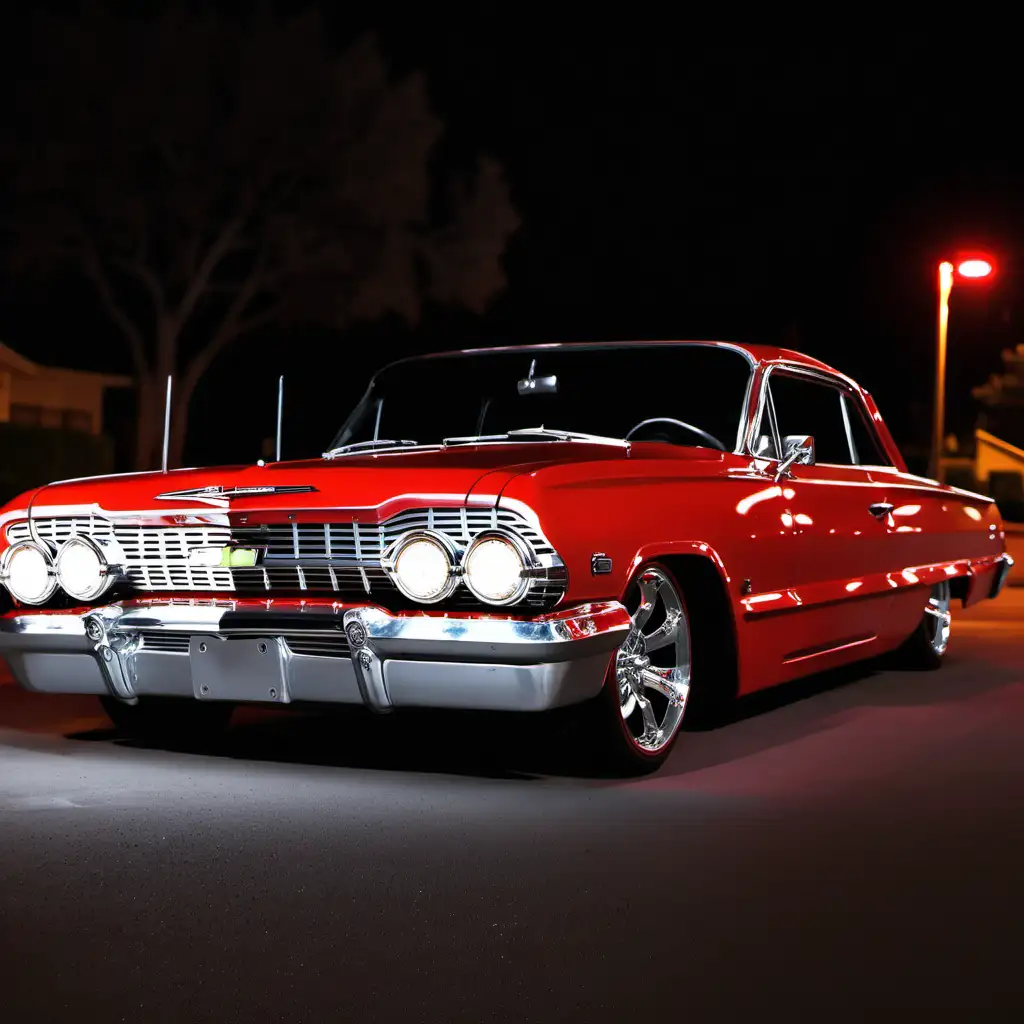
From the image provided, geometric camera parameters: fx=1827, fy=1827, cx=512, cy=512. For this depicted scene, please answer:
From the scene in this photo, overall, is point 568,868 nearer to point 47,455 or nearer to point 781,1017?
point 781,1017

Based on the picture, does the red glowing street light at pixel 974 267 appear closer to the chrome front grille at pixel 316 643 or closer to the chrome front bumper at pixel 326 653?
the chrome front bumper at pixel 326 653

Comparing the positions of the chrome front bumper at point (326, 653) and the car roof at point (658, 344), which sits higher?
the car roof at point (658, 344)

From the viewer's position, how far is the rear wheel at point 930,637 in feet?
33.3

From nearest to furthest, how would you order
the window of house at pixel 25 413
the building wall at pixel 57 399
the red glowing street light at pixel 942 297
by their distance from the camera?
the red glowing street light at pixel 942 297, the window of house at pixel 25 413, the building wall at pixel 57 399

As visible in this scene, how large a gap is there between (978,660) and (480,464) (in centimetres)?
550

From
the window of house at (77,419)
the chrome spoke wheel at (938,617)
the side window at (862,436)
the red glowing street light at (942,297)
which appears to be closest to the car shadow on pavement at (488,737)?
the chrome spoke wheel at (938,617)

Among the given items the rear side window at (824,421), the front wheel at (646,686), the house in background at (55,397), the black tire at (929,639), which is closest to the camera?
the front wheel at (646,686)

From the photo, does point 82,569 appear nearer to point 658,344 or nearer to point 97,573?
point 97,573

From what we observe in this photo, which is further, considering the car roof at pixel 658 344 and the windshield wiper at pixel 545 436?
the car roof at pixel 658 344

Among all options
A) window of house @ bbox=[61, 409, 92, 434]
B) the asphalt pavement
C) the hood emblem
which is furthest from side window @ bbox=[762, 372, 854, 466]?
window of house @ bbox=[61, 409, 92, 434]

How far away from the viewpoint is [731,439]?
7.71 meters

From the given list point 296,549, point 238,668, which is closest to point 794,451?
point 296,549

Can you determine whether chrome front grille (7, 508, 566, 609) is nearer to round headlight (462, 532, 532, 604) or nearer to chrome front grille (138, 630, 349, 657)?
round headlight (462, 532, 532, 604)

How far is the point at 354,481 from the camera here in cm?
635
